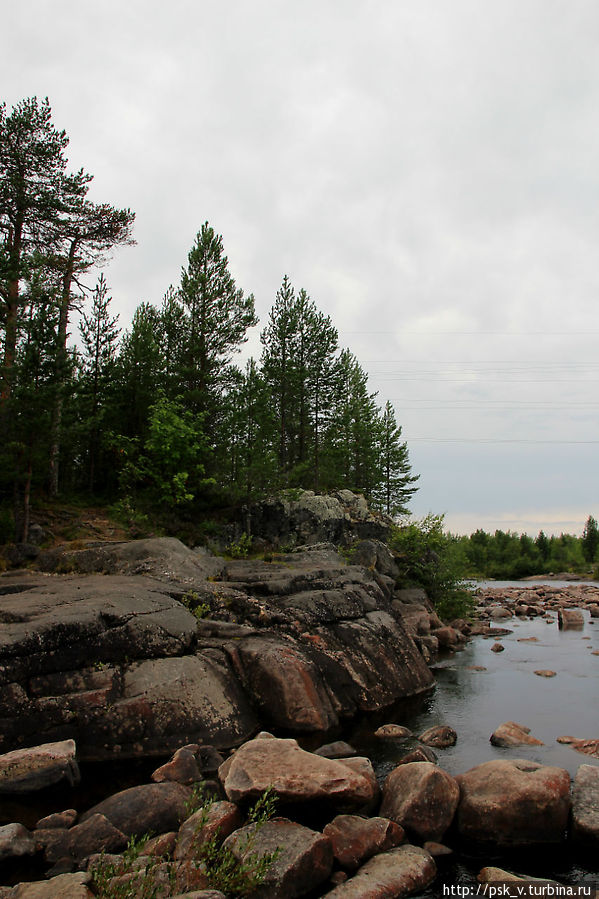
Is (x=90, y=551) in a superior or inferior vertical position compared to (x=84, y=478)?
inferior

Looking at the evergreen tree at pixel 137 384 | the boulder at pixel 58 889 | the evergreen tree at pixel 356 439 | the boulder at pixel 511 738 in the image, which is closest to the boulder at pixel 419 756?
the boulder at pixel 511 738

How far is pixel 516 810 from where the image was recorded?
7398mm

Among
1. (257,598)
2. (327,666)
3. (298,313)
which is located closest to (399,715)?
(327,666)

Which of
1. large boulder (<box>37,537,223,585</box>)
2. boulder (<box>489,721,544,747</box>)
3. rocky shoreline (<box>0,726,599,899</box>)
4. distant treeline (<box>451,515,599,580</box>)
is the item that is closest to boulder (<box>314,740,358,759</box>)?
rocky shoreline (<box>0,726,599,899</box>)

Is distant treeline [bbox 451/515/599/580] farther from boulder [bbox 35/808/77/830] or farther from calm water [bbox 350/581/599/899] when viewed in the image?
boulder [bbox 35/808/77/830]

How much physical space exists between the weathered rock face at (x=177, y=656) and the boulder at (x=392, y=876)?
4.58 metres

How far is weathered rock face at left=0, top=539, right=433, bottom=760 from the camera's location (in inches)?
383

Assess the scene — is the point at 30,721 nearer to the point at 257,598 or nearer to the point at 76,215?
the point at 257,598

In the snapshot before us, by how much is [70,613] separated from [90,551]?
5.95 m

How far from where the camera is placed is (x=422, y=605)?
2786cm

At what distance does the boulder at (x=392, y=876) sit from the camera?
5836mm

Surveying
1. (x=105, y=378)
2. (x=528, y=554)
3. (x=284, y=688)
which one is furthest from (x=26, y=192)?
(x=528, y=554)

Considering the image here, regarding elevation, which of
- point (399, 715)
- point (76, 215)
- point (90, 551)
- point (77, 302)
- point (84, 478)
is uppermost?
point (76, 215)

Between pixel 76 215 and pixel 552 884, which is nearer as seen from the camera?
pixel 552 884
